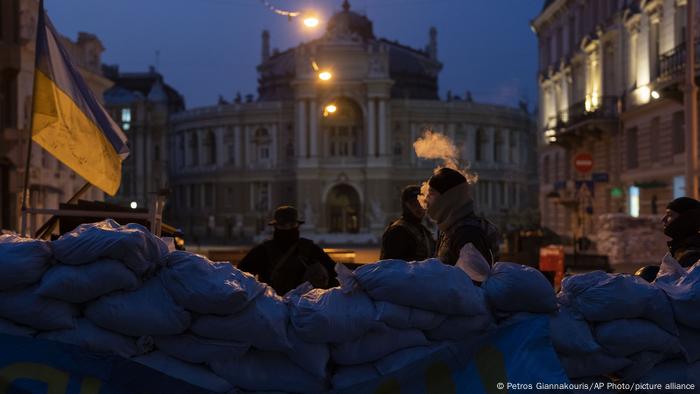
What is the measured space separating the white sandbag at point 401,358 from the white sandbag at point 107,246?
1136 millimetres

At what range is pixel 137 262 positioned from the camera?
3.60 m

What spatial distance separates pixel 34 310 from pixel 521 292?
214cm

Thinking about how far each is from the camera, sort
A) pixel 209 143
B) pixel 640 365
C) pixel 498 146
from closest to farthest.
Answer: pixel 640 365 → pixel 209 143 → pixel 498 146

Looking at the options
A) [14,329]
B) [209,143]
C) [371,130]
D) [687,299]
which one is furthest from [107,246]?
[209,143]

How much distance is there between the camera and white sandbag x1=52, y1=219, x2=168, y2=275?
3539mm

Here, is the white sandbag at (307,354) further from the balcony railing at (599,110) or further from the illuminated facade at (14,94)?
the balcony railing at (599,110)

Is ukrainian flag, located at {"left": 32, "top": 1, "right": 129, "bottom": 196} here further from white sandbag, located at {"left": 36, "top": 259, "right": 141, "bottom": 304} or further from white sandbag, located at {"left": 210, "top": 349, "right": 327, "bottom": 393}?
white sandbag, located at {"left": 210, "top": 349, "right": 327, "bottom": 393}

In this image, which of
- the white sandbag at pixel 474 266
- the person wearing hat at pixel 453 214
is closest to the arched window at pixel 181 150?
the person wearing hat at pixel 453 214

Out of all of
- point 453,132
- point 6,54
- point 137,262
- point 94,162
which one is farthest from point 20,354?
point 453,132

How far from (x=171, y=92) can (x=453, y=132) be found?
31791mm

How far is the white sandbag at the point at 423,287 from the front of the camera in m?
3.72

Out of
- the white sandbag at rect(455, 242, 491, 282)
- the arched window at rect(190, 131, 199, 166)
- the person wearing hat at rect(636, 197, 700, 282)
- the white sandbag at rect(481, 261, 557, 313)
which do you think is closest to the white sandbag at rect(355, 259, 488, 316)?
the white sandbag at rect(481, 261, 557, 313)

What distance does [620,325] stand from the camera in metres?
3.90

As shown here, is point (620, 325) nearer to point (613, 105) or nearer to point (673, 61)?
point (673, 61)
